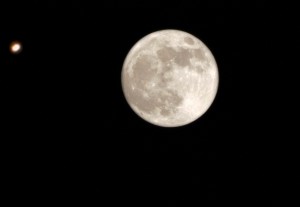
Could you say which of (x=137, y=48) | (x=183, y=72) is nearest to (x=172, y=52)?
(x=183, y=72)

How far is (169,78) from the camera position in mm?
5965

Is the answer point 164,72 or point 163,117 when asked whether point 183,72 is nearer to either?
point 164,72

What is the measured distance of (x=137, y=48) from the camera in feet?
21.7

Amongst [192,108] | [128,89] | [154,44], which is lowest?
[192,108]

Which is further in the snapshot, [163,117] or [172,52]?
[163,117]

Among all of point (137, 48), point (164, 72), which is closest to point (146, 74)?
point (164, 72)

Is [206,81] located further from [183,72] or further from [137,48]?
[137,48]

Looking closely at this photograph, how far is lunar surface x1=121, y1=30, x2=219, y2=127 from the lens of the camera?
601 centimetres

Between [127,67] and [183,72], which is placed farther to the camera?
A: [127,67]

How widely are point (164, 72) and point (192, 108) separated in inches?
34.8

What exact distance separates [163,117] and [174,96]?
1.99 ft

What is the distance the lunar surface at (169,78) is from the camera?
6.01m

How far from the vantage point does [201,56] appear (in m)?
6.44

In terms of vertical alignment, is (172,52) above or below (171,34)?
below
